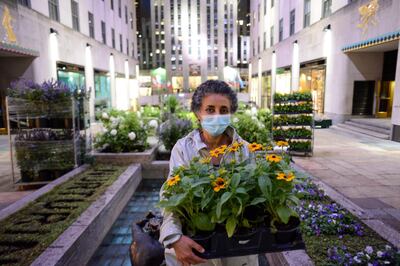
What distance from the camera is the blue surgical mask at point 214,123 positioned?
1919mm

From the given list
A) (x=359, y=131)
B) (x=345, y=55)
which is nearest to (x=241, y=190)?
(x=359, y=131)

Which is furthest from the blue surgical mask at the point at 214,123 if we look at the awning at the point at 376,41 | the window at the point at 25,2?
the window at the point at 25,2

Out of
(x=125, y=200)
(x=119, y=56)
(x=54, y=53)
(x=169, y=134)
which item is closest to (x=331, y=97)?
(x=169, y=134)

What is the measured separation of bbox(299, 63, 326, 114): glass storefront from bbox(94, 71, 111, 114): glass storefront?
13.4m

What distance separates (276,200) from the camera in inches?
58.2

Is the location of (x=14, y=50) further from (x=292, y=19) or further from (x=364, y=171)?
(x=292, y=19)

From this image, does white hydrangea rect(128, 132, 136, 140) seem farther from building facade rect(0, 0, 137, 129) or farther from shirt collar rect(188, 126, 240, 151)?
shirt collar rect(188, 126, 240, 151)

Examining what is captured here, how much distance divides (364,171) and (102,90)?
19.3m

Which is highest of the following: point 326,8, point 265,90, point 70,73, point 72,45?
point 326,8

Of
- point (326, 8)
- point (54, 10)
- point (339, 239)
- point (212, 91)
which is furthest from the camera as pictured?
Answer: point (326, 8)

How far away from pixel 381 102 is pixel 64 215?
1474cm

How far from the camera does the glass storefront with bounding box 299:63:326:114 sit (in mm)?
15709

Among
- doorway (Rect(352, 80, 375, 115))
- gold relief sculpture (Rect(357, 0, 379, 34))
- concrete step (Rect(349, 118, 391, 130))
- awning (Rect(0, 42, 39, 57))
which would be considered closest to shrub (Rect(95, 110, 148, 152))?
awning (Rect(0, 42, 39, 57))

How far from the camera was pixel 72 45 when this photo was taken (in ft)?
51.8
